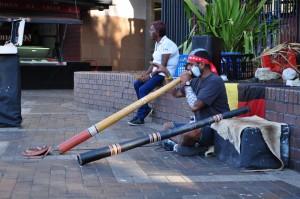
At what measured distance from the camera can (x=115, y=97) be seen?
36.1 feet

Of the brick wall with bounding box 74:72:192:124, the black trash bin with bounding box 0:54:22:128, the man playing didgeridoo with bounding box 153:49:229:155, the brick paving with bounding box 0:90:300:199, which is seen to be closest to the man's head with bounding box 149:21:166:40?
the brick wall with bounding box 74:72:192:124

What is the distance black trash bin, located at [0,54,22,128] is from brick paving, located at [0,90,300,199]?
791mm

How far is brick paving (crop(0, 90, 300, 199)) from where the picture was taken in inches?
205

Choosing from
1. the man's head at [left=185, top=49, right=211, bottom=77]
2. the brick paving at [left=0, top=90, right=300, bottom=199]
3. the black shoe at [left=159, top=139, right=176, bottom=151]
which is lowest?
the brick paving at [left=0, top=90, right=300, bottom=199]

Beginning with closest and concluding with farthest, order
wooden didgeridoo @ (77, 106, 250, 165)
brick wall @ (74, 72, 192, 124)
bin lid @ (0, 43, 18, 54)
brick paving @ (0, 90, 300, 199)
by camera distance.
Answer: brick paving @ (0, 90, 300, 199) → wooden didgeridoo @ (77, 106, 250, 165) → bin lid @ (0, 43, 18, 54) → brick wall @ (74, 72, 192, 124)

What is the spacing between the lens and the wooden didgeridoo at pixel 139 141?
20.1 feet

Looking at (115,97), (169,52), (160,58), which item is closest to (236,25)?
(169,52)

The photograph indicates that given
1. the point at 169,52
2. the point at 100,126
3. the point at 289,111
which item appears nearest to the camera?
the point at 289,111

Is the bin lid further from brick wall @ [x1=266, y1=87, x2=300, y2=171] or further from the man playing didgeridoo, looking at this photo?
brick wall @ [x1=266, y1=87, x2=300, y2=171]

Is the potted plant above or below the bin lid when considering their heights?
above

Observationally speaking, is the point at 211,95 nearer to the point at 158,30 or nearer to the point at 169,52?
the point at 169,52

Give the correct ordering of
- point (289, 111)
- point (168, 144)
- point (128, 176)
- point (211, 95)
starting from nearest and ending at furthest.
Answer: point (128, 176) → point (289, 111) → point (211, 95) → point (168, 144)

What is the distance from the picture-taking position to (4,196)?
5.04 m

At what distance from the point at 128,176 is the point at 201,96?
1.38 meters
